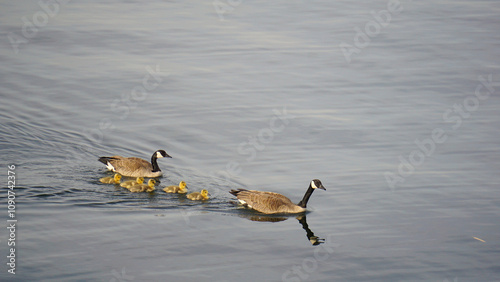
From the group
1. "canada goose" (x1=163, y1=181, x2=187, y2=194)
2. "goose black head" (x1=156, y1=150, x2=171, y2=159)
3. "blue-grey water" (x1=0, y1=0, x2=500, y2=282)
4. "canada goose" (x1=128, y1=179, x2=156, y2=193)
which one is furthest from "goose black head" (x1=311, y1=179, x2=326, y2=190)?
"goose black head" (x1=156, y1=150, x2=171, y2=159)

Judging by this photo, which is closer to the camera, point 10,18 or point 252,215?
point 252,215

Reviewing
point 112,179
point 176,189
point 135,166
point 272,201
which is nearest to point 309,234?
point 272,201

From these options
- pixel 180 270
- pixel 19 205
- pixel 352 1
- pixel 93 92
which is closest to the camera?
pixel 180 270

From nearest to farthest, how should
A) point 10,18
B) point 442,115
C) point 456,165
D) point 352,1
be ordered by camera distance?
point 456,165, point 442,115, point 10,18, point 352,1

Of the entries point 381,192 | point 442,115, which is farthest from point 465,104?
point 381,192

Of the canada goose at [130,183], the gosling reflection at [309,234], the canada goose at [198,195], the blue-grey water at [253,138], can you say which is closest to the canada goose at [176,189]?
the canada goose at [198,195]

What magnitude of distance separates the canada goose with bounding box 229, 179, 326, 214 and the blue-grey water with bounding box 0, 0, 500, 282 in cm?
31

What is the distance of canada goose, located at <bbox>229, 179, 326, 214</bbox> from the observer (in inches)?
816

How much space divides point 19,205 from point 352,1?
33.9 m

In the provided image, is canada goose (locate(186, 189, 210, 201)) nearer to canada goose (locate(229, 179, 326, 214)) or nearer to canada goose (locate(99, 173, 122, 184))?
canada goose (locate(229, 179, 326, 214))

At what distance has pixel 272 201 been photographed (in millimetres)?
20719

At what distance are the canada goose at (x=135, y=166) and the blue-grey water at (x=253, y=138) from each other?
44 centimetres

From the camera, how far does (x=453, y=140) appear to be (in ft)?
87.2

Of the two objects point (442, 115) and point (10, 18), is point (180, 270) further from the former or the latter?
point (10, 18)
